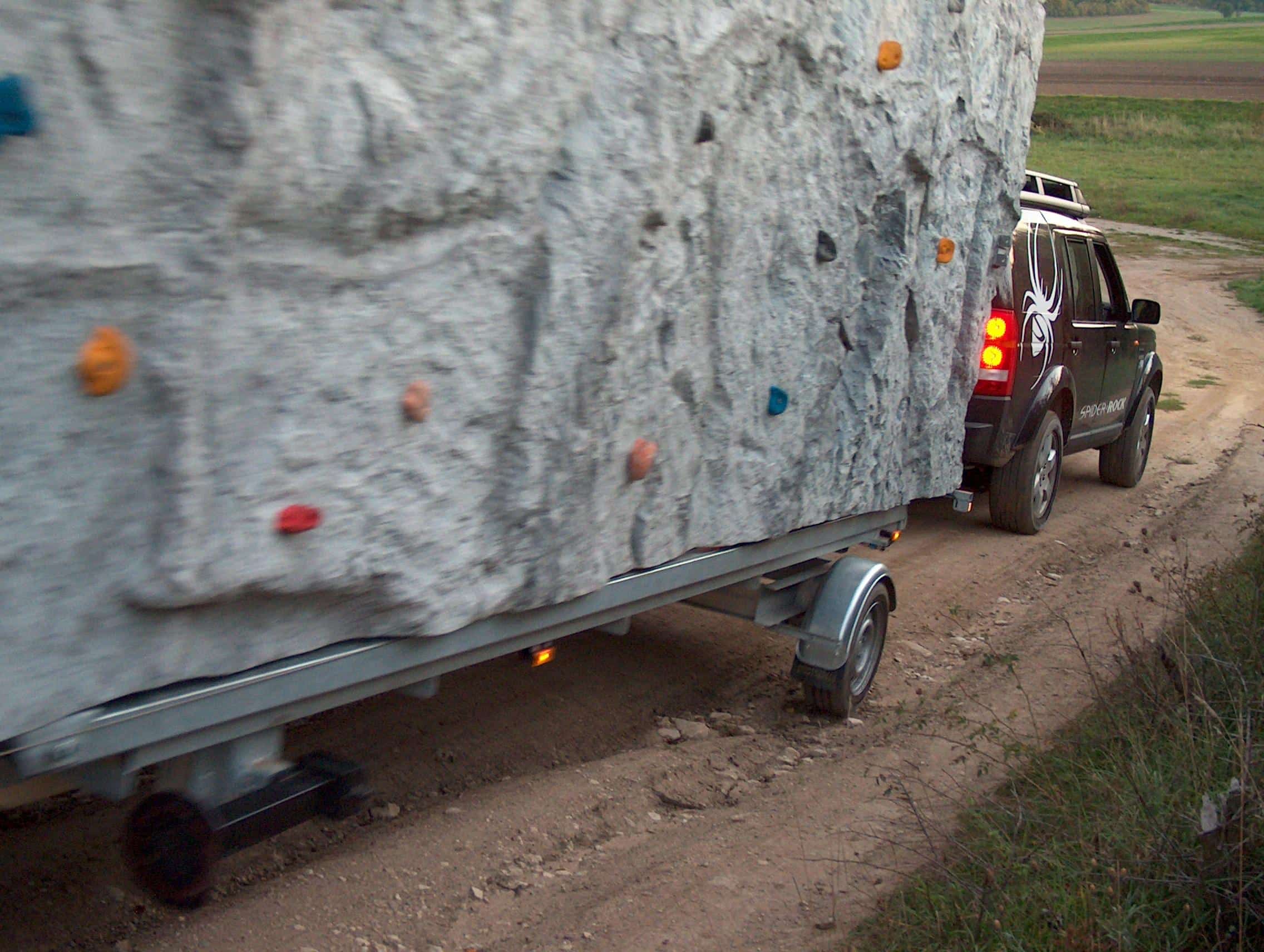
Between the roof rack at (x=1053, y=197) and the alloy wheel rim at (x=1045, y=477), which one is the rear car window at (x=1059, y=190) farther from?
the alloy wheel rim at (x=1045, y=477)

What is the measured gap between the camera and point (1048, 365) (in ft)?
27.7

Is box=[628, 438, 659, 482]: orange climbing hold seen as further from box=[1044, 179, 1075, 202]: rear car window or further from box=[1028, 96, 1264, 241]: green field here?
box=[1028, 96, 1264, 241]: green field

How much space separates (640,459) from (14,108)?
6.70 ft

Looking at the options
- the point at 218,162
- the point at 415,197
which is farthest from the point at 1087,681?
the point at 218,162

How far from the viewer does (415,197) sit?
9.61 feet

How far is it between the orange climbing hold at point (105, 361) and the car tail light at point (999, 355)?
21.0 ft

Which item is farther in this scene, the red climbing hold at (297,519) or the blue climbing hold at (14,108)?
the red climbing hold at (297,519)

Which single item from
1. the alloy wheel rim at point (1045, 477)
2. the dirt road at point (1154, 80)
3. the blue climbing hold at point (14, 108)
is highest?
the blue climbing hold at point (14, 108)

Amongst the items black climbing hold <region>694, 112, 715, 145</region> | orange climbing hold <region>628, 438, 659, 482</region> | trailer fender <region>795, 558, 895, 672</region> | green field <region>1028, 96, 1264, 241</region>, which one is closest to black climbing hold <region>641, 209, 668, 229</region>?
black climbing hold <region>694, 112, 715, 145</region>

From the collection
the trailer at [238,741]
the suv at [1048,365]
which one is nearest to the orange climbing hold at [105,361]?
the trailer at [238,741]

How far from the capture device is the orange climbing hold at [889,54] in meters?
4.58

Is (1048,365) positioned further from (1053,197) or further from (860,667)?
(860,667)

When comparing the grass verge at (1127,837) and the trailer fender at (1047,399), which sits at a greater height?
the grass verge at (1127,837)

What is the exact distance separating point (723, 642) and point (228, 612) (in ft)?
12.9
